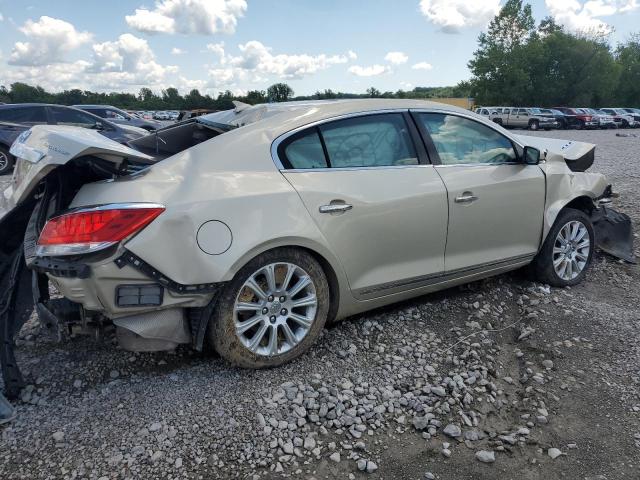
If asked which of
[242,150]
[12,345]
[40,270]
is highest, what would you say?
[242,150]

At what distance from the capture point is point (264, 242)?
2.97 m

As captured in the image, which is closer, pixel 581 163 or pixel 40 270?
pixel 40 270

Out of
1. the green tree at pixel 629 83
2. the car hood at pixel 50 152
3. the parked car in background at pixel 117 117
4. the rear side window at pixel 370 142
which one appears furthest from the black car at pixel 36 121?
the green tree at pixel 629 83

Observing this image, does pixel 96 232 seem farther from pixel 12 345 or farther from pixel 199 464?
pixel 199 464

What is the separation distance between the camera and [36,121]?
12.0 meters

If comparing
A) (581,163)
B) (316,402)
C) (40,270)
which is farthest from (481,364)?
(581,163)

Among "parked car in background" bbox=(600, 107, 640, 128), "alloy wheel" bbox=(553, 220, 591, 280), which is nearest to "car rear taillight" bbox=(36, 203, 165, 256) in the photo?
"alloy wheel" bbox=(553, 220, 591, 280)

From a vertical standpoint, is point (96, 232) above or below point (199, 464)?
above

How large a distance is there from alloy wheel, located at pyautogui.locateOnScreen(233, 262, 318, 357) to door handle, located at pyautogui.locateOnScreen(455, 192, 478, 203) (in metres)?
1.31

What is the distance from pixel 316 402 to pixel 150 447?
88 cm

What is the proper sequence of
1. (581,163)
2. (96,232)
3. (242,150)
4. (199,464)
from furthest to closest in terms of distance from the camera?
1. (581,163)
2. (242,150)
3. (96,232)
4. (199,464)

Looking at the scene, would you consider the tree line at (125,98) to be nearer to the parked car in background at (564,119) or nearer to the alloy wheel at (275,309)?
the parked car in background at (564,119)

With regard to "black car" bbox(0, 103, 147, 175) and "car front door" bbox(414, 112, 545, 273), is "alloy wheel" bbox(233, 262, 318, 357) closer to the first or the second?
"car front door" bbox(414, 112, 545, 273)

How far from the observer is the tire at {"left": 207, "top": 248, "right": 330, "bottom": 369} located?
9.84ft
